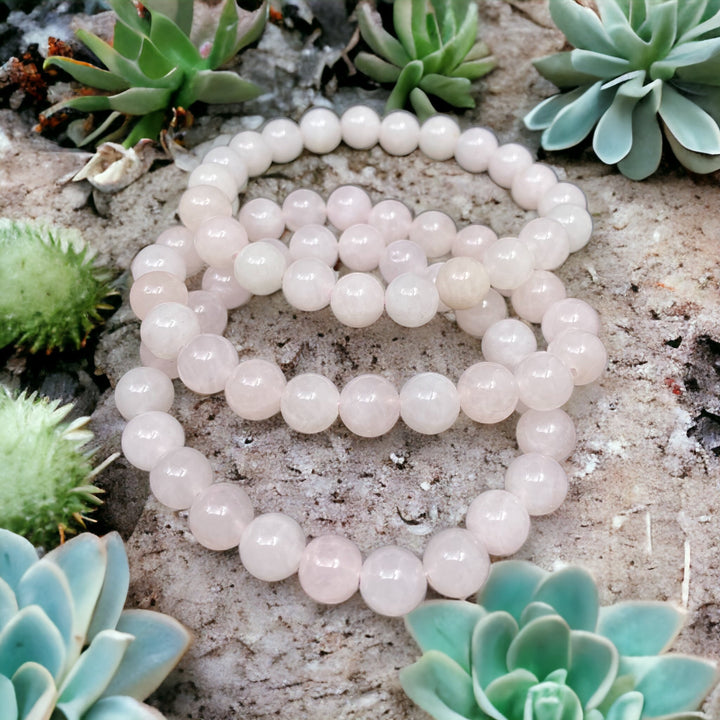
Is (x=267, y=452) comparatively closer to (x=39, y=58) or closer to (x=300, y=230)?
(x=300, y=230)

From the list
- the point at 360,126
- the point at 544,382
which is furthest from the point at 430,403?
the point at 360,126

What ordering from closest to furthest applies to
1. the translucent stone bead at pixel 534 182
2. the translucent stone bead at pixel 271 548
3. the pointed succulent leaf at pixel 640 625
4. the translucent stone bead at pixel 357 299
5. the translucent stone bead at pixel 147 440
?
the pointed succulent leaf at pixel 640 625 → the translucent stone bead at pixel 271 548 → the translucent stone bead at pixel 147 440 → the translucent stone bead at pixel 357 299 → the translucent stone bead at pixel 534 182

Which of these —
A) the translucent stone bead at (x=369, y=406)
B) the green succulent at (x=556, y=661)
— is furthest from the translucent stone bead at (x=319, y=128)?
the green succulent at (x=556, y=661)

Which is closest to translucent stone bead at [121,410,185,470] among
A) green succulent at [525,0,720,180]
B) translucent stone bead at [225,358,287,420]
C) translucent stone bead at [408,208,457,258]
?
translucent stone bead at [225,358,287,420]

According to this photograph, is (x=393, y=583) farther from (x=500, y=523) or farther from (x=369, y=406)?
(x=369, y=406)

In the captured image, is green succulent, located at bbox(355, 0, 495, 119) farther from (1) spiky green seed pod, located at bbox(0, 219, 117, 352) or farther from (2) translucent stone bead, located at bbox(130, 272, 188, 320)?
(1) spiky green seed pod, located at bbox(0, 219, 117, 352)

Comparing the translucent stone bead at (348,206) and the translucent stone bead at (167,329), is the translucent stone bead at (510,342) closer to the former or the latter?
the translucent stone bead at (348,206)
